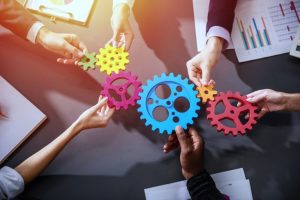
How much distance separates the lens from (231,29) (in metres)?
1.12

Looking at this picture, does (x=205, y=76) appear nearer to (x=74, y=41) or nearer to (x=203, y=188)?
(x=203, y=188)

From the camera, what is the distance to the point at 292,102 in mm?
1014

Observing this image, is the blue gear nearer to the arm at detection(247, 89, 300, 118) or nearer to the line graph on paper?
the arm at detection(247, 89, 300, 118)

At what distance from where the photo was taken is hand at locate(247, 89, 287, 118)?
973 mm

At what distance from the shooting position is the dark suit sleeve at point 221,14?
108 cm

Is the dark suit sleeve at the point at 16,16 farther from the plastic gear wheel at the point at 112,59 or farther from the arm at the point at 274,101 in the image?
the arm at the point at 274,101

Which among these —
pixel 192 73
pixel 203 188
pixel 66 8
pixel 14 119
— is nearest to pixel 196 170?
pixel 203 188

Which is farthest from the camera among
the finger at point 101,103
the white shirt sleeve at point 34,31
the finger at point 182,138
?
the white shirt sleeve at point 34,31

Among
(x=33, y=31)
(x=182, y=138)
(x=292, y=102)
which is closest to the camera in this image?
(x=182, y=138)

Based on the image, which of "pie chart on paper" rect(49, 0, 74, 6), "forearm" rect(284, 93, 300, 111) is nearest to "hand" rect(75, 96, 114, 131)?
"pie chart on paper" rect(49, 0, 74, 6)

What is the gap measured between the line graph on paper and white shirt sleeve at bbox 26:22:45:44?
Result: 2.79ft

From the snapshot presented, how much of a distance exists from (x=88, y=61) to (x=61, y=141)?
0.28 m

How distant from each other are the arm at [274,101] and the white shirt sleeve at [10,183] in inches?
30.5

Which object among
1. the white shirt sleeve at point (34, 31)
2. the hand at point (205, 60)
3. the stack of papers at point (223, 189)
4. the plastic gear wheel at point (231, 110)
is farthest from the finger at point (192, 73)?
the white shirt sleeve at point (34, 31)
